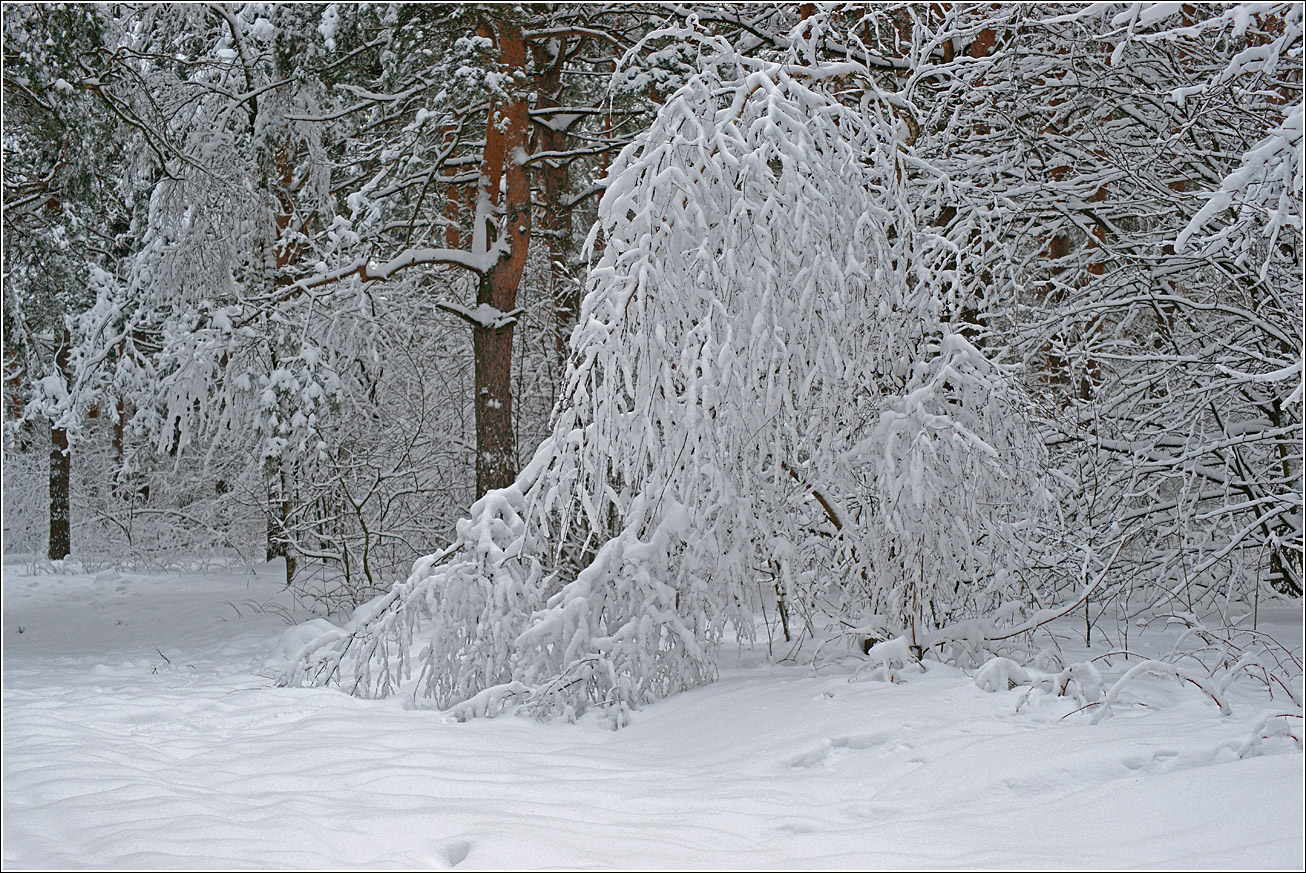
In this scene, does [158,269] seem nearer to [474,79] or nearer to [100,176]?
[100,176]

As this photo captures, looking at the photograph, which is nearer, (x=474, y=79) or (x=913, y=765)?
(x=913, y=765)

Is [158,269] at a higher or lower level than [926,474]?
higher

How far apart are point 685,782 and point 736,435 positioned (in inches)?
75.5

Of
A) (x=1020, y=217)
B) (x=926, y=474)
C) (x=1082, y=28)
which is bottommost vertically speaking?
(x=926, y=474)

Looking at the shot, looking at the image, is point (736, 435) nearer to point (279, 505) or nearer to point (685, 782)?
point (685, 782)

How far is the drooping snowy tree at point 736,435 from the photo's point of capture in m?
5.45

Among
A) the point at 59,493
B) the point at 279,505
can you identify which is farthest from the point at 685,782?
the point at 59,493

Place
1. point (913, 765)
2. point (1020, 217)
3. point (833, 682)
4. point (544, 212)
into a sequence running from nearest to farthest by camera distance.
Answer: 1. point (913, 765)
2. point (833, 682)
3. point (1020, 217)
4. point (544, 212)

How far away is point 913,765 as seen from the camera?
4.02m

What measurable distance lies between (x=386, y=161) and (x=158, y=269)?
8.46 feet

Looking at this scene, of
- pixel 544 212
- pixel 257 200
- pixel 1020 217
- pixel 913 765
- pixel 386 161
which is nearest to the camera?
pixel 913 765

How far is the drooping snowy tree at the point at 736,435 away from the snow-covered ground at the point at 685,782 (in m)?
0.46

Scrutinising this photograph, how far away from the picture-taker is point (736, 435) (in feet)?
17.9

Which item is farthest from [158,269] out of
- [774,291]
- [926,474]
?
[926,474]
